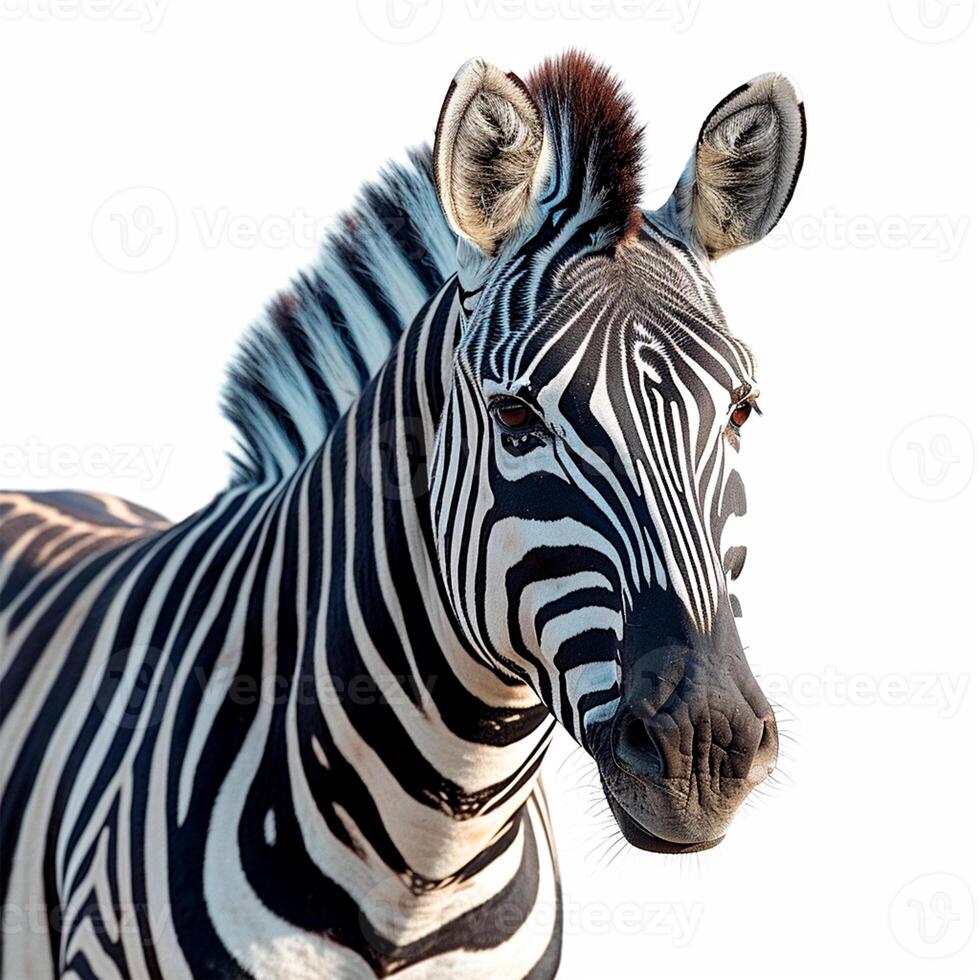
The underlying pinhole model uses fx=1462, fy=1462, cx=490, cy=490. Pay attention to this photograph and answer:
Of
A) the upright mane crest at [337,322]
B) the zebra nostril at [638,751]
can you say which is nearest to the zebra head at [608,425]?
the zebra nostril at [638,751]

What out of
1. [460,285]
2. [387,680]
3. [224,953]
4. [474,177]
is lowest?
[224,953]

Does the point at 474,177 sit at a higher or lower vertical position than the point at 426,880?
higher

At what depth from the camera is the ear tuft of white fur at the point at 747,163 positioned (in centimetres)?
423

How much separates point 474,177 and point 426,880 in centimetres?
205

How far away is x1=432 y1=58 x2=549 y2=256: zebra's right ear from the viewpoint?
394 cm

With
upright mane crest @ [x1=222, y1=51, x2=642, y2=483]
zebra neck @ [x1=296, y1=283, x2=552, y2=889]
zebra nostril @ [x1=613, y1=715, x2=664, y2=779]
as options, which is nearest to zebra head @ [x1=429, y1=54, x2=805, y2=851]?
zebra nostril @ [x1=613, y1=715, x2=664, y2=779]

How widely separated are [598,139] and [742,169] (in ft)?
1.53

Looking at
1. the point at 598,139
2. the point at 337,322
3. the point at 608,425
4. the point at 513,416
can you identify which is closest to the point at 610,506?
the point at 608,425

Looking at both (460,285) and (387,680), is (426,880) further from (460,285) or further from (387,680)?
(460,285)

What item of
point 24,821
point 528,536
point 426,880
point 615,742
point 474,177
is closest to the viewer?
point 615,742

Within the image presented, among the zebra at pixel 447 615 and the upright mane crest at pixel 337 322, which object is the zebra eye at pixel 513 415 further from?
the upright mane crest at pixel 337 322

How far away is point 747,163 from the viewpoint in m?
4.30

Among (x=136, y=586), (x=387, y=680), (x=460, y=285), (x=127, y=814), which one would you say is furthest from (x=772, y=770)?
(x=136, y=586)

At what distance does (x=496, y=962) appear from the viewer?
4.51 m
